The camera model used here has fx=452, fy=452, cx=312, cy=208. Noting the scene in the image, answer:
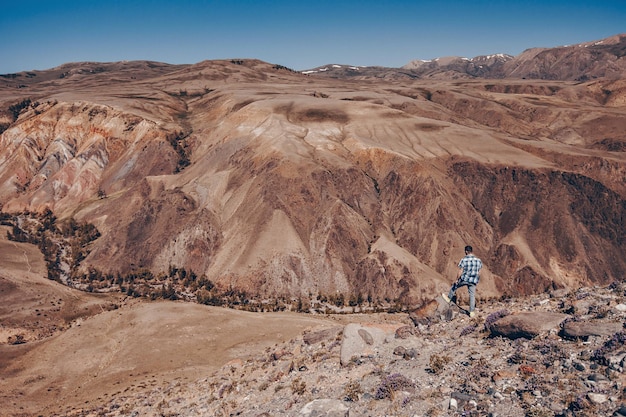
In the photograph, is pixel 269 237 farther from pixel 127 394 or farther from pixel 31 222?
pixel 31 222

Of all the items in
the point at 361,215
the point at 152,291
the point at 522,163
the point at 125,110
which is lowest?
the point at 152,291

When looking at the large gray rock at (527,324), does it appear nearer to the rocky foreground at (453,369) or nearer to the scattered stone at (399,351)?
the rocky foreground at (453,369)

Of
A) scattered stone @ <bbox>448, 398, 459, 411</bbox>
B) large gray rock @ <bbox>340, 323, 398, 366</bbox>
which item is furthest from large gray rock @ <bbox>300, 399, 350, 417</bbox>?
large gray rock @ <bbox>340, 323, 398, 366</bbox>

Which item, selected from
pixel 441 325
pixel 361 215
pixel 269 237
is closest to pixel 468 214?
pixel 361 215

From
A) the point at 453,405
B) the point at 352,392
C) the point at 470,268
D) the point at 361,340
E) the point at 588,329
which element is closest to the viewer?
the point at 453,405

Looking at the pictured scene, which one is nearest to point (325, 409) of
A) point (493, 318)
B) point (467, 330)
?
point (467, 330)

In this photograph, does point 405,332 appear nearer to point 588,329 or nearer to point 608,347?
point 588,329

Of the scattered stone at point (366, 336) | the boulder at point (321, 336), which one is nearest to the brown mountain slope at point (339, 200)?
the boulder at point (321, 336)
